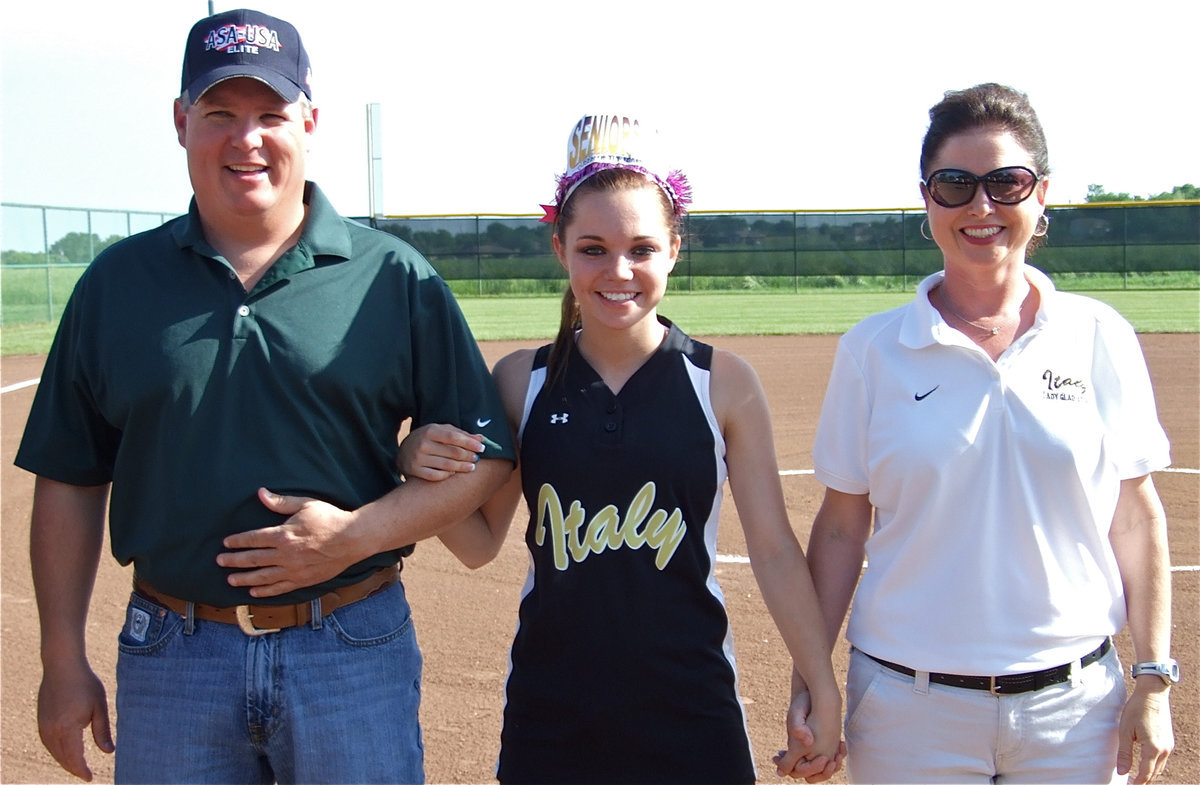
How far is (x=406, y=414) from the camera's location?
2.63 m

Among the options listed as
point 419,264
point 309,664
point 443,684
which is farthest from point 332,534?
point 443,684

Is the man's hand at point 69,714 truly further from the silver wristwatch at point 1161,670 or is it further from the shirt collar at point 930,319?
the silver wristwatch at point 1161,670

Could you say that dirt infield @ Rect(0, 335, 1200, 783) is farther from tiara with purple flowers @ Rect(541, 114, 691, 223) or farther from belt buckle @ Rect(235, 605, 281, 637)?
tiara with purple flowers @ Rect(541, 114, 691, 223)

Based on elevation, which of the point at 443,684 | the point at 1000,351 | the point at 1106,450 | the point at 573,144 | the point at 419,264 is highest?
the point at 573,144

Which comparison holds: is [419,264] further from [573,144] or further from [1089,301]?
[1089,301]

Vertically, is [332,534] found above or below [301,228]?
below

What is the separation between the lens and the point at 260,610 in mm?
2385

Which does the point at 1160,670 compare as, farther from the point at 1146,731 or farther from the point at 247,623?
the point at 247,623

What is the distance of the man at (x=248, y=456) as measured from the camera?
2.36m

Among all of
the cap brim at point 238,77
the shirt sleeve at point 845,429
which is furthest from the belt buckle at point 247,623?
the shirt sleeve at point 845,429

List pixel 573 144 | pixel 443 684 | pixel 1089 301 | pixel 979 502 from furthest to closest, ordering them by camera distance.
Answer: pixel 443 684 → pixel 573 144 → pixel 1089 301 → pixel 979 502

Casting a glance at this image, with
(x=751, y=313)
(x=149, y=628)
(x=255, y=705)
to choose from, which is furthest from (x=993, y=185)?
(x=751, y=313)

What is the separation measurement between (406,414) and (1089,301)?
1654 mm

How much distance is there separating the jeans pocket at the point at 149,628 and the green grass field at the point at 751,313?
46.9ft
